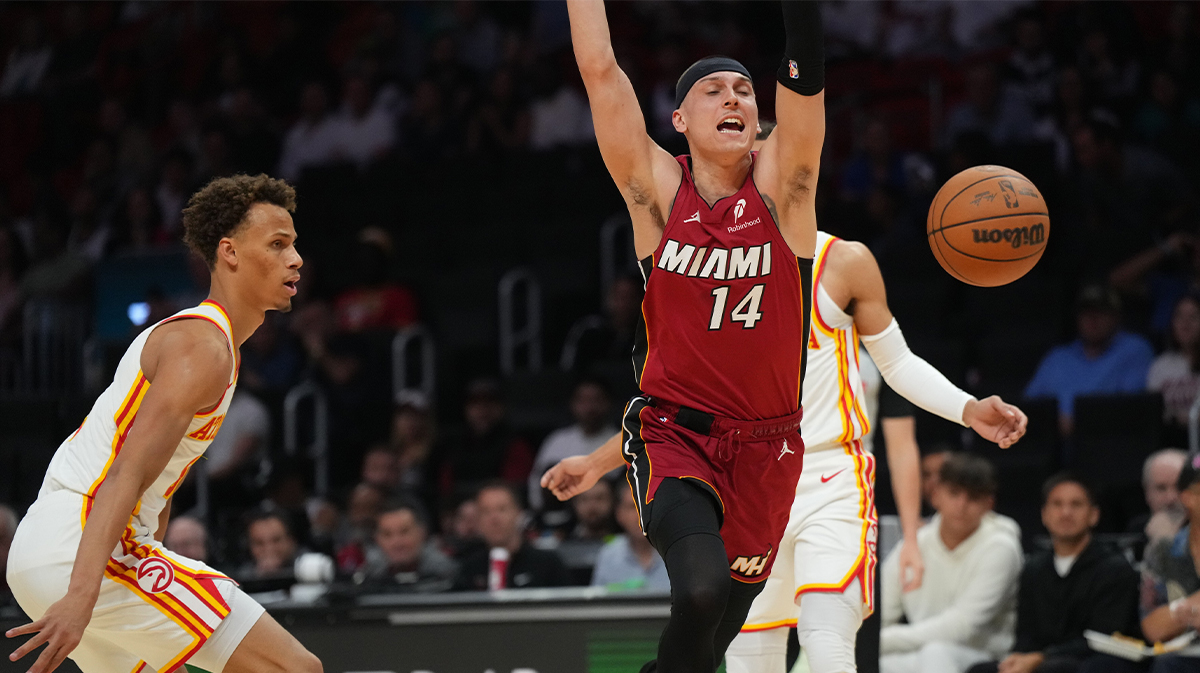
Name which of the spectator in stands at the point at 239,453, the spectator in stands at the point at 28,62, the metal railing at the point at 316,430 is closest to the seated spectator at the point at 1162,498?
the metal railing at the point at 316,430

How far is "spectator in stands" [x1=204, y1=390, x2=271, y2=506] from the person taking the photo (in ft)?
35.6

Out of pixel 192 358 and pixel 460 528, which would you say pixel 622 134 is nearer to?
pixel 192 358

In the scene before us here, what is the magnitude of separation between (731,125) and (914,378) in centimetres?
126

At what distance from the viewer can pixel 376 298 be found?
39.7 ft

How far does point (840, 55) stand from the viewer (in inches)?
514

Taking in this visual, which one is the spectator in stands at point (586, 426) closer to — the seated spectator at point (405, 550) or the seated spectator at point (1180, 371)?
the seated spectator at point (405, 550)

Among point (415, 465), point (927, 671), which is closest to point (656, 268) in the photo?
point (927, 671)

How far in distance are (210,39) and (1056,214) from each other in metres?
9.41

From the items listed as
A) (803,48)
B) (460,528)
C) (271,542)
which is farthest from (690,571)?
(460,528)

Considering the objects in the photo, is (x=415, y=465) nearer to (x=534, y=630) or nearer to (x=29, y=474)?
(x=29, y=474)

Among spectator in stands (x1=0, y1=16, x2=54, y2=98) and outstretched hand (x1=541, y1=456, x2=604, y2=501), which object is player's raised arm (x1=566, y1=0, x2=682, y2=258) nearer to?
outstretched hand (x1=541, y1=456, x2=604, y2=501)

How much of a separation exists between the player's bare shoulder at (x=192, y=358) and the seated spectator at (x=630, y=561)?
13.6 feet

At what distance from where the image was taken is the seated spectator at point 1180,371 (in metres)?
9.06

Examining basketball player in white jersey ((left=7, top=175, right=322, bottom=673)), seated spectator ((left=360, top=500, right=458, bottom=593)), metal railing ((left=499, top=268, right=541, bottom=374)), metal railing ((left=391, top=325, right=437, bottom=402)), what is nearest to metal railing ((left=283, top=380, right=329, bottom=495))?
metal railing ((left=391, top=325, right=437, bottom=402))
